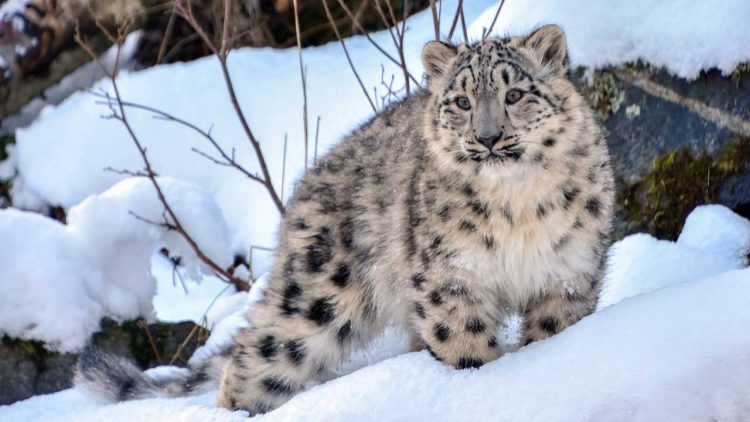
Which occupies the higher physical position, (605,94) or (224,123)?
(605,94)

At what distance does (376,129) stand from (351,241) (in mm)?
484

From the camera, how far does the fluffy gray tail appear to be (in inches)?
168

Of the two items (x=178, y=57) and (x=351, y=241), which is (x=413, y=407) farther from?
(x=178, y=57)

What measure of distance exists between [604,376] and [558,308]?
26.4 inches

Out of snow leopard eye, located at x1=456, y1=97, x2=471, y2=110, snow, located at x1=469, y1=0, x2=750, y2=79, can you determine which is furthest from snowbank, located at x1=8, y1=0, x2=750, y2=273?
snow leopard eye, located at x1=456, y1=97, x2=471, y2=110

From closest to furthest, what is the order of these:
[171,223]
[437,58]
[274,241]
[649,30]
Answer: [437,58]
[649,30]
[274,241]
[171,223]

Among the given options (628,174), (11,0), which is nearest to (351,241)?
(628,174)

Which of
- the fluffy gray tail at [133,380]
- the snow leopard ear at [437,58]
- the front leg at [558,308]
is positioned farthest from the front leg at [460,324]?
the fluffy gray tail at [133,380]

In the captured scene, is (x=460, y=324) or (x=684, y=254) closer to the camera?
(x=460, y=324)

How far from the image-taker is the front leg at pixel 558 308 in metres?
3.41

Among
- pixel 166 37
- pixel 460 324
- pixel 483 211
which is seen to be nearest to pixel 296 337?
pixel 460 324

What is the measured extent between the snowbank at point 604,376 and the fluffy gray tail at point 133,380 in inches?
23.6

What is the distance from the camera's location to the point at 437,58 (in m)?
3.56

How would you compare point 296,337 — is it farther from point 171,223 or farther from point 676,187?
point 171,223
